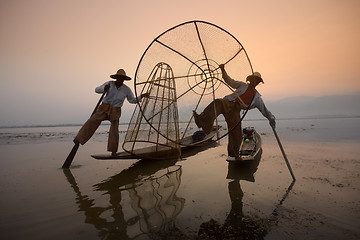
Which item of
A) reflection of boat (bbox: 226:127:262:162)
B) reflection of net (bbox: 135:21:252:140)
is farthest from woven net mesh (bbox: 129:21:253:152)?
reflection of boat (bbox: 226:127:262:162)

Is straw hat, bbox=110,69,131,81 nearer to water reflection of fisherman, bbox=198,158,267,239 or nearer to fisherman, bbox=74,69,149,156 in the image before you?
fisherman, bbox=74,69,149,156

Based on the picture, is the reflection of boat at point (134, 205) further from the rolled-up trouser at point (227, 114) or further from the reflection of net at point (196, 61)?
the reflection of net at point (196, 61)

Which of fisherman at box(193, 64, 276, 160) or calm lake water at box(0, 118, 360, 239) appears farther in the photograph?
fisherman at box(193, 64, 276, 160)

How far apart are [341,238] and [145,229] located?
2391 mm

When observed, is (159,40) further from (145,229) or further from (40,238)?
(40,238)

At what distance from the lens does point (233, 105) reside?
16.2 feet

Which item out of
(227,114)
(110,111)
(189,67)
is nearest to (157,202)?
(227,114)

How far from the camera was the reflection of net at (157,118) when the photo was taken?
5398 millimetres

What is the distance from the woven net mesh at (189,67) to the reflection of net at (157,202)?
103cm

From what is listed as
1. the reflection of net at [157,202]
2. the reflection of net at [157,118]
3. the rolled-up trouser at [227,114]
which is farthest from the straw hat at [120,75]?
the reflection of net at [157,202]

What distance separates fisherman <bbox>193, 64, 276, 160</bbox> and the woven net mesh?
158mm

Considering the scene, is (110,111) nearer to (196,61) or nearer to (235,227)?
(196,61)

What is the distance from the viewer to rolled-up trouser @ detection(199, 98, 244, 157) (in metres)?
4.80

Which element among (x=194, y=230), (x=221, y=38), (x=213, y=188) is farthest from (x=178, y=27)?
(x=194, y=230)
